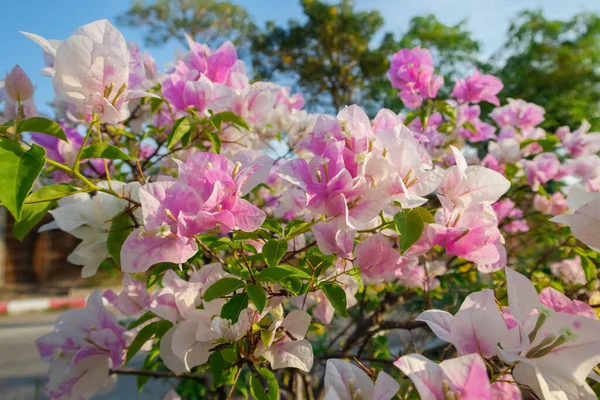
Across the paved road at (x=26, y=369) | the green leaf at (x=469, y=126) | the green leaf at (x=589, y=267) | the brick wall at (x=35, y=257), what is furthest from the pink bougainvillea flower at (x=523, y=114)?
the brick wall at (x=35, y=257)

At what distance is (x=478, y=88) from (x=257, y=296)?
826 mm

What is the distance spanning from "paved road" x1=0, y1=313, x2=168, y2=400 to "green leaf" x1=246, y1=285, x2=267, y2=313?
114 centimetres

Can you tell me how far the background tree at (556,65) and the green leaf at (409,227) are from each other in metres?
7.69

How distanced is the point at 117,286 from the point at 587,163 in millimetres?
6061

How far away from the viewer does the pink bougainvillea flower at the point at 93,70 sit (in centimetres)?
45

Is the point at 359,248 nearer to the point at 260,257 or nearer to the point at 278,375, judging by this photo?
the point at 260,257

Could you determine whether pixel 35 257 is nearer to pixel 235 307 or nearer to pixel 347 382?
pixel 235 307

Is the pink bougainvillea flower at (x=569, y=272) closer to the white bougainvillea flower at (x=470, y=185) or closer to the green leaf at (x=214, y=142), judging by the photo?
the white bougainvillea flower at (x=470, y=185)

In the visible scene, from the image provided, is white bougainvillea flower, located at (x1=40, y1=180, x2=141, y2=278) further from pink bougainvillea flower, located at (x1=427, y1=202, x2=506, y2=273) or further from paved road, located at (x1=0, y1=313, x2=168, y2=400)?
paved road, located at (x1=0, y1=313, x2=168, y2=400)

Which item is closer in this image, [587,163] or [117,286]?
[587,163]

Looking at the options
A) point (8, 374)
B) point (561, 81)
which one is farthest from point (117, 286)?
point (561, 81)

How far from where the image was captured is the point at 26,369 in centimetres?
288

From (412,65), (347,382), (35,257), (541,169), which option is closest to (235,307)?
(347,382)

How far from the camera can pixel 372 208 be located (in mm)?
444
